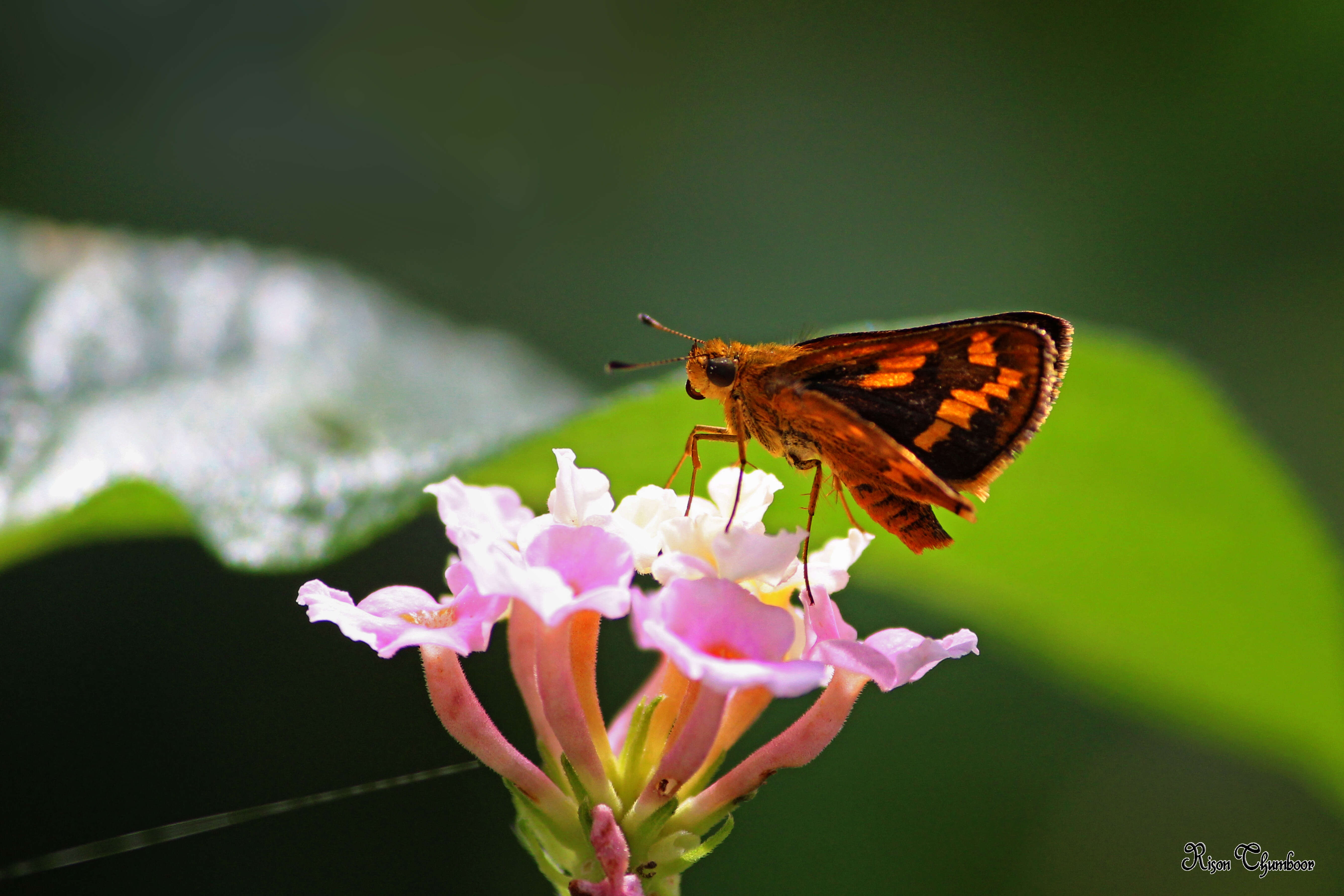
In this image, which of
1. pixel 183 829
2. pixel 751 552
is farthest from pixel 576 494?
pixel 183 829

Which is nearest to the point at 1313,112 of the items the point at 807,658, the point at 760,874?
→ the point at 760,874

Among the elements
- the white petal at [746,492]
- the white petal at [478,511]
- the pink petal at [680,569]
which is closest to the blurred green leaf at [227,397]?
the white petal at [478,511]

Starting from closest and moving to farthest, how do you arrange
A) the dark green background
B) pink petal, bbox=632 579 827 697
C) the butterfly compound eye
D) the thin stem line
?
pink petal, bbox=632 579 827 697 → the thin stem line → the butterfly compound eye → the dark green background

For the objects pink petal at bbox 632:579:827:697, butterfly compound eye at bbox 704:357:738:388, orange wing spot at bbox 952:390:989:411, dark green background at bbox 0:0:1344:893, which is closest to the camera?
pink petal at bbox 632:579:827:697

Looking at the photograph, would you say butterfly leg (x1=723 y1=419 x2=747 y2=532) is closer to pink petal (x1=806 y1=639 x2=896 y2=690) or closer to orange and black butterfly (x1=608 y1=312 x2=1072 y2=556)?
orange and black butterfly (x1=608 y1=312 x2=1072 y2=556)

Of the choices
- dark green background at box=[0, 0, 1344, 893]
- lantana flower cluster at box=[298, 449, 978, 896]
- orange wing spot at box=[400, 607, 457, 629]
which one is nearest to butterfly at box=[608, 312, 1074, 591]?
lantana flower cluster at box=[298, 449, 978, 896]

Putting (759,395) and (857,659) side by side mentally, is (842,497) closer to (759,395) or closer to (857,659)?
(759,395)

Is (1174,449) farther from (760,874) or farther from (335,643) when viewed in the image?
(335,643)
